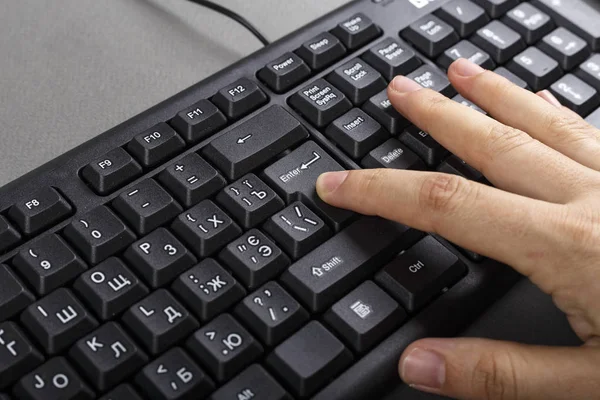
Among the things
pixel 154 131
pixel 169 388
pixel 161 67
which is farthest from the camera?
pixel 161 67

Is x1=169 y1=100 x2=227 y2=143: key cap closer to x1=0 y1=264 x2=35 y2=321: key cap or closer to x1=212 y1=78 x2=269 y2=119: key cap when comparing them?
x1=212 y1=78 x2=269 y2=119: key cap

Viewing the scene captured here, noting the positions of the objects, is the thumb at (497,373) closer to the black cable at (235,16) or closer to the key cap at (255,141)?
the key cap at (255,141)

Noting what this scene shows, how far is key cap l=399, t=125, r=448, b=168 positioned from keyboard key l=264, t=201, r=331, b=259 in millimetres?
98

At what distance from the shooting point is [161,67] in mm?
676

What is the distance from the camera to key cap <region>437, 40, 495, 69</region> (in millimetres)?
620

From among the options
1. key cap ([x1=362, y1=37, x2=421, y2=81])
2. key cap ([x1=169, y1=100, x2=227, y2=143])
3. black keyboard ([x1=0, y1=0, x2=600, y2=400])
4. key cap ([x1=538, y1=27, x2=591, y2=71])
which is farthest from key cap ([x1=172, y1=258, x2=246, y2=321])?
key cap ([x1=538, y1=27, x2=591, y2=71])

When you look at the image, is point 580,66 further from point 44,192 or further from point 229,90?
point 44,192

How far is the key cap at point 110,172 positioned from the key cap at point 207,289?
8cm

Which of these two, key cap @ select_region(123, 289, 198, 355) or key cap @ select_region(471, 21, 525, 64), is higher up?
key cap @ select_region(471, 21, 525, 64)

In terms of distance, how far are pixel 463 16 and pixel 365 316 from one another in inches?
11.1

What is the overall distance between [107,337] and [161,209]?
0.09 meters

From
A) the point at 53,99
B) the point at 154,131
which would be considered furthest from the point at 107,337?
the point at 53,99

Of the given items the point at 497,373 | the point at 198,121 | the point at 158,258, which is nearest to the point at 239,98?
the point at 198,121

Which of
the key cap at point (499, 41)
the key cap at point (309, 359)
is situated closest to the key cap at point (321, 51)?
the key cap at point (499, 41)
